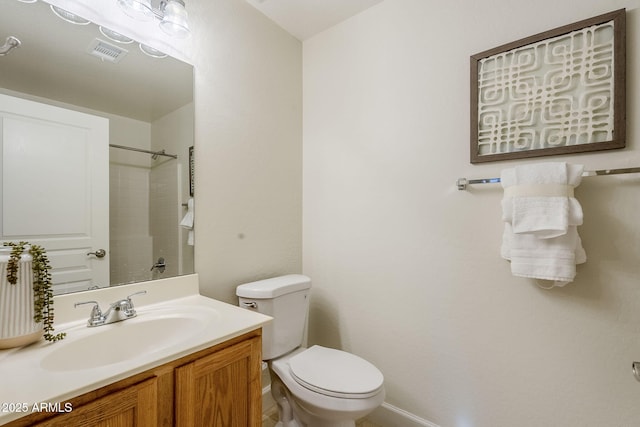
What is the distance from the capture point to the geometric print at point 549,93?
1086mm

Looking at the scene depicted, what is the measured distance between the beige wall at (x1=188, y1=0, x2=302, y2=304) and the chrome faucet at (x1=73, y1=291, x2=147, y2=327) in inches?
14.1

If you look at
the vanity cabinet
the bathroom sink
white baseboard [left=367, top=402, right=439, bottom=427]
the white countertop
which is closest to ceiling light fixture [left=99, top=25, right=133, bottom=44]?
the white countertop

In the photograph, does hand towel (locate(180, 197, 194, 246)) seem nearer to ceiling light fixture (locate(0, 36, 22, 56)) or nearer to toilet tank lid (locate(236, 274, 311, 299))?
toilet tank lid (locate(236, 274, 311, 299))

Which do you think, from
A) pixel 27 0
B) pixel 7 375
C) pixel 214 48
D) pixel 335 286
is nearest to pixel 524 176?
pixel 335 286

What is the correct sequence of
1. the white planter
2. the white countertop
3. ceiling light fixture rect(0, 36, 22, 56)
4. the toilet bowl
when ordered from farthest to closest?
1. the toilet bowl
2. ceiling light fixture rect(0, 36, 22, 56)
3. the white planter
4. the white countertop

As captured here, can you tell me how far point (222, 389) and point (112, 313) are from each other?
0.50 m

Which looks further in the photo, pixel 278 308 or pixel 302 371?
pixel 278 308

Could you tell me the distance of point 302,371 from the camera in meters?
1.29

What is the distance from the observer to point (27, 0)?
1.00 metres

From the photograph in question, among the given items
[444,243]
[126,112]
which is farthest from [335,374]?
[126,112]

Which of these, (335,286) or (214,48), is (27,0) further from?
(335,286)

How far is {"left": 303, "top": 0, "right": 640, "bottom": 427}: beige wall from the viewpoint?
1085 millimetres

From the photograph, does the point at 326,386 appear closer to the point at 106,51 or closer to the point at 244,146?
the point at 244,146

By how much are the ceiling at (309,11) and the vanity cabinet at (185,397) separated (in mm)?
1745
